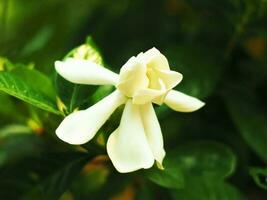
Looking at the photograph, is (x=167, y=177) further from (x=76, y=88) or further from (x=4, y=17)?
(x=4, y=17)

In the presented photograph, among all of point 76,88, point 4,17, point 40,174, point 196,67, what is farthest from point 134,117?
point 4,17

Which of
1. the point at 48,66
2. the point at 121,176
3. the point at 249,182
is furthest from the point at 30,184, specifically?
the point at 249,182

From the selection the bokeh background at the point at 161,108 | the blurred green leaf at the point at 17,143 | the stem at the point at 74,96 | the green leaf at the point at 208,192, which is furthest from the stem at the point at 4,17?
the green leaf at the point at 208,192

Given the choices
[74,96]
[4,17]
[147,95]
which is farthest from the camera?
[4,17]

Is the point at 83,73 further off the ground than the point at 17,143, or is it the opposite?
the point at 83,73

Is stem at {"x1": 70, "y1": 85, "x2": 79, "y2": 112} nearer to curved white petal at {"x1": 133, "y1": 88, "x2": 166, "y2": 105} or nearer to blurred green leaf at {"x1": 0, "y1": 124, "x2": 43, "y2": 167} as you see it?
curved white petal at {"x1": 133, "y1": 88, "x2": 166, "y2": 105}

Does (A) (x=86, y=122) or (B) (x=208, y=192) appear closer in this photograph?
(A) (x=86, y=122)

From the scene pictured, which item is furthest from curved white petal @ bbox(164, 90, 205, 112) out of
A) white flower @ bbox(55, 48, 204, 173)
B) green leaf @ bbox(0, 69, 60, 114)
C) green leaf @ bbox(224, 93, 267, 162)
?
green leaf @ bbox(224, 93, 267, 162)

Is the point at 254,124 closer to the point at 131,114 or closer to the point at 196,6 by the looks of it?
the point at 196,6
